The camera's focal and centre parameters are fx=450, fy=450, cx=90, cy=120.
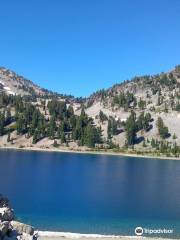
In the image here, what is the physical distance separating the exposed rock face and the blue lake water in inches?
1181

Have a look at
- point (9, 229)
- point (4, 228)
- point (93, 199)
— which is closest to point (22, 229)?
point (9, 229)

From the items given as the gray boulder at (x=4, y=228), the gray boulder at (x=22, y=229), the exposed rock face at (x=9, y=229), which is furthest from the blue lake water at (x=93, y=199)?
the gray boulder at (x=4, y=228)

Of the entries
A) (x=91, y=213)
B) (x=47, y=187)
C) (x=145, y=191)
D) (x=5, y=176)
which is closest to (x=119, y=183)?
(x=145, y=191)

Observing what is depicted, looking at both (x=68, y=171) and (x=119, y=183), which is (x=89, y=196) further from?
(x=68, y=171)

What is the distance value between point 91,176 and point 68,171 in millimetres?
16487

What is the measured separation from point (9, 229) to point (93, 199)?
6649cm

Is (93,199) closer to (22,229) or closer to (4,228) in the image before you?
(22,229)

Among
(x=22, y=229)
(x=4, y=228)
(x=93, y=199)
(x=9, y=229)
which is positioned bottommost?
(x=93, y=199)

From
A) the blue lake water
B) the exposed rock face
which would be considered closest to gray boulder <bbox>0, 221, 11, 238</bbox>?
the exposed rock face

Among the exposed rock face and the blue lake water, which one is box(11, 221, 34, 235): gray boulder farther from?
the blue lake water

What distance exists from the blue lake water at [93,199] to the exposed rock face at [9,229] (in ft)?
98.4

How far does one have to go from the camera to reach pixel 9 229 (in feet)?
90.5

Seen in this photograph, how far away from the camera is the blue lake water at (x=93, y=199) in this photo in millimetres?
66875

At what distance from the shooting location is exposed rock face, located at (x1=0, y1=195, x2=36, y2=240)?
26.1 m
